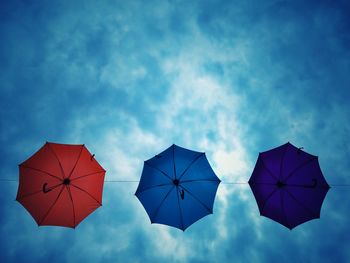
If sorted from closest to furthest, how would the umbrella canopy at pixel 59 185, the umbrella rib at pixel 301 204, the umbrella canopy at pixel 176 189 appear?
the umbrella canopy at pixel 59 185
the umbrella rib at pixel 301 204
the umbrella canopy at pixel 176 189

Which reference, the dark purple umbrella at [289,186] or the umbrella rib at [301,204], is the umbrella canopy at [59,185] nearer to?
the dark purple umbrella at [289,186]

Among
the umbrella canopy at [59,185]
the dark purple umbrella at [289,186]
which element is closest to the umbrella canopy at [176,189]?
the dark purple umbrella at [289,186]

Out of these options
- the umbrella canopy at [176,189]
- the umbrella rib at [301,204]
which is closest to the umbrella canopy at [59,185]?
the umbrella canopy at [176,189]

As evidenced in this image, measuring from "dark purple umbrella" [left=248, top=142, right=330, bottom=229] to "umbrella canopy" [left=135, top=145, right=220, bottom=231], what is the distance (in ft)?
7.86

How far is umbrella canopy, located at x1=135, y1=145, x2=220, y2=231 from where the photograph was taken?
12672 millimetres

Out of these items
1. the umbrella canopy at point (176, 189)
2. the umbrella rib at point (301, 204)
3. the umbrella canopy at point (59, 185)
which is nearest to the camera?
the umbrella canopy at point (59, 185)

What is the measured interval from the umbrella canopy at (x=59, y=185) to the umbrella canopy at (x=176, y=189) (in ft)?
8.32

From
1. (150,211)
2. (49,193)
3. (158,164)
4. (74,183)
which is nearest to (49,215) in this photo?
(49,193)

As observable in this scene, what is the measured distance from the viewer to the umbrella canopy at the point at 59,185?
12.2 m

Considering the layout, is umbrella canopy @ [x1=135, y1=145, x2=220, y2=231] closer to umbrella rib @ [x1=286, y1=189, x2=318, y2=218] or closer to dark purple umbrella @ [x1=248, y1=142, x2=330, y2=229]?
dark purple umbrella @ [x1=248, y1=142, x2=330, y2=229]

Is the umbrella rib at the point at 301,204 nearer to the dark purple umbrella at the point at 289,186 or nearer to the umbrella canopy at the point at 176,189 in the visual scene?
the dark purple umbrella at the point at 289,186

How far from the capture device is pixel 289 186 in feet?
41.5

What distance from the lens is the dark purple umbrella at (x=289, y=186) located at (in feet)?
41.1

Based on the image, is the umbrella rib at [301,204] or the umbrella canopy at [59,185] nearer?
the umbrella canopy at [59,185]
